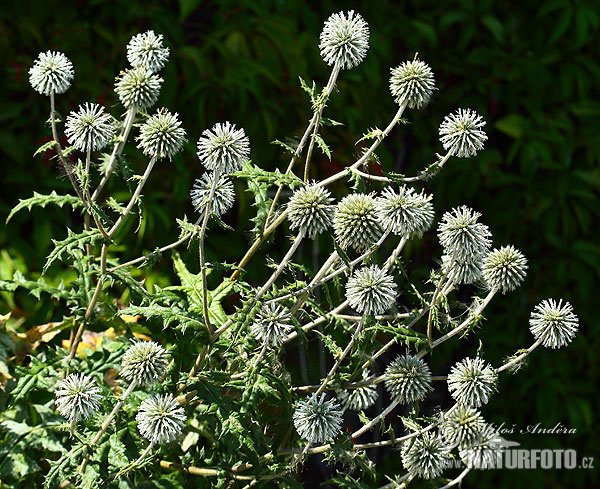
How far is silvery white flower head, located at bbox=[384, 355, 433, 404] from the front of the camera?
2043 millimetres

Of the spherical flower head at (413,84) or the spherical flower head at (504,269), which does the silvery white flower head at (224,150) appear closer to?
the spherical flower head at (413,84)

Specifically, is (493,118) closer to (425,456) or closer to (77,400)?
(425,456)

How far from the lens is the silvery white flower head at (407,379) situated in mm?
2043

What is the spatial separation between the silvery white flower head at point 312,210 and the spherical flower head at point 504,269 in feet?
1.57

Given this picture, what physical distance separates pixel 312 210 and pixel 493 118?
2.48m

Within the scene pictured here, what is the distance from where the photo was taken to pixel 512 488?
13.7 ft

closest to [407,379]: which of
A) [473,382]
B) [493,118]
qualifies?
[473,382]

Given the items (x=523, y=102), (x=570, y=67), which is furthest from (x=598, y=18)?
(x=523, y=102)

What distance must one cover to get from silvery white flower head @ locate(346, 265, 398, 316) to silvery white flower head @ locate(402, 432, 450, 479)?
37 centimetres

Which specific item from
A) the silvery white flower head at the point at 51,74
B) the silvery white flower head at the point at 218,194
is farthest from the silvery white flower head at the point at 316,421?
the silvery white flower head at the point at 51,74

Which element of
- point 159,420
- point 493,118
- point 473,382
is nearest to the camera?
point 159,420

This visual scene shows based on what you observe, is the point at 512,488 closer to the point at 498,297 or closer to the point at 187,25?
the point at 498,297

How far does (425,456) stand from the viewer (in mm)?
2061

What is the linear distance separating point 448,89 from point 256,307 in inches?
104
